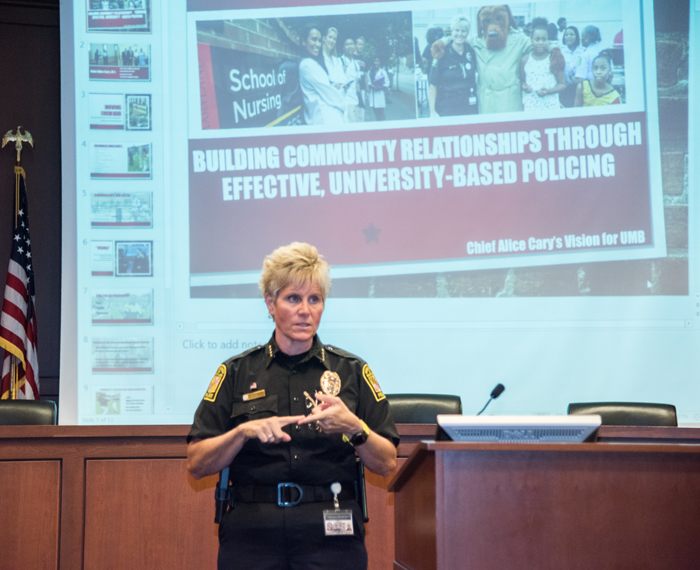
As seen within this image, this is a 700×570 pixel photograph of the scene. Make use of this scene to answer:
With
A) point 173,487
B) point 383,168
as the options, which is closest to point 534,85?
point 383,168

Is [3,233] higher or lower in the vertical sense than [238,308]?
higher

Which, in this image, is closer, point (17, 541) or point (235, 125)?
point (17, 541)

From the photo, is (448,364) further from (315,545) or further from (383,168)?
(315,545)

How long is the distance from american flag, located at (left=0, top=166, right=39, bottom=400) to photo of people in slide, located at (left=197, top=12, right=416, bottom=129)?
1.42 metres

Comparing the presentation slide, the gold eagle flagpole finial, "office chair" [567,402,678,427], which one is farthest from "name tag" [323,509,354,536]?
the gold eagle flagpole finial

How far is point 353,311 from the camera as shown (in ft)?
12.8

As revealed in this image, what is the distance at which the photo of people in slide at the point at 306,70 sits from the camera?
3.99 metres

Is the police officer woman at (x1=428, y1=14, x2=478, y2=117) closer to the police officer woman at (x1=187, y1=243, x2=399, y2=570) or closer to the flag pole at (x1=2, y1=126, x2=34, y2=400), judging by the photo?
the police officer woman at (x1=187, y1=243, x2=399, y2=570)

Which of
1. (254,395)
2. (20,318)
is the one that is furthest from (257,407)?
(20,318)

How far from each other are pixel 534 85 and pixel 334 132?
3.80 feet

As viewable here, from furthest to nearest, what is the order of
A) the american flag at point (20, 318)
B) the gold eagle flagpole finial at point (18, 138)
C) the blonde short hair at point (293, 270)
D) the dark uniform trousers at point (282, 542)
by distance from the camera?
the gold eagle flagpole finial at point (18, 138)
the american flag at point (20, 318)
the blonde short hair at point (293, 270)
the dark uniform trousers at point (282, 542)

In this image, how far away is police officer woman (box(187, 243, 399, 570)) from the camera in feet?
5.36

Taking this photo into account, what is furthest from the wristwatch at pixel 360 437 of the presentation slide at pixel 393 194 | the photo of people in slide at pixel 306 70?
the photo of people in slide at pixel 306 70

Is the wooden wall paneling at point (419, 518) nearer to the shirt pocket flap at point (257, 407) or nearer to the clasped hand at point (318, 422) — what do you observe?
the clasped hand at point (318, 422)
